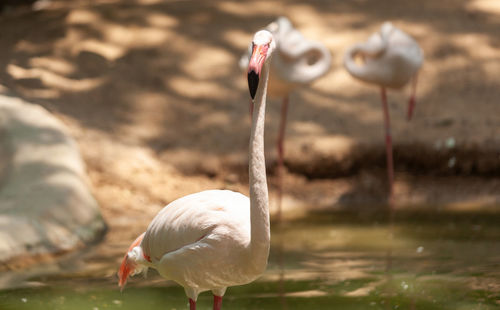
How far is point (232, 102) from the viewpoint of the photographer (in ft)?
25.3

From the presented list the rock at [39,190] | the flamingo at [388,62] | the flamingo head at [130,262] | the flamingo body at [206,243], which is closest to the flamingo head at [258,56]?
the flamingo body at [206,243]

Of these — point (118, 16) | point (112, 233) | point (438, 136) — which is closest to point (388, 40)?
point (438, 136)

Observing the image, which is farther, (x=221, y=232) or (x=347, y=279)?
(x=347, y=279)

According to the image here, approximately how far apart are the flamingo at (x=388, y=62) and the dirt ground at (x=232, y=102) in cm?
63

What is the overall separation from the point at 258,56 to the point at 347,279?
199cm

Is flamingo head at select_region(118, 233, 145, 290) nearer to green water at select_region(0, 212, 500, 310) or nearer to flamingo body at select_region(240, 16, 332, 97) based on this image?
green water at select_region(0, 212, 500, 310)

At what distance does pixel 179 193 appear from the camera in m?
6.53

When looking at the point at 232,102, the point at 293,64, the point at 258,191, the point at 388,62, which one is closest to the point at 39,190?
the point at 293,64

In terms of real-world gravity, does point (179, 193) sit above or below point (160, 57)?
below

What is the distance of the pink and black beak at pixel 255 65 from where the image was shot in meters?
2.56

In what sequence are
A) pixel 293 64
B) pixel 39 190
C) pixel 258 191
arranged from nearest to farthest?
1. pixel 258 191
2. pixel 39 190
3. pixel 293 64

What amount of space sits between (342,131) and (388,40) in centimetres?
109

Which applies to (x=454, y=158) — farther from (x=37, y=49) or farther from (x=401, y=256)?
(x=37, y=49)

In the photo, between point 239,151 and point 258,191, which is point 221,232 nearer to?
point 258,191
